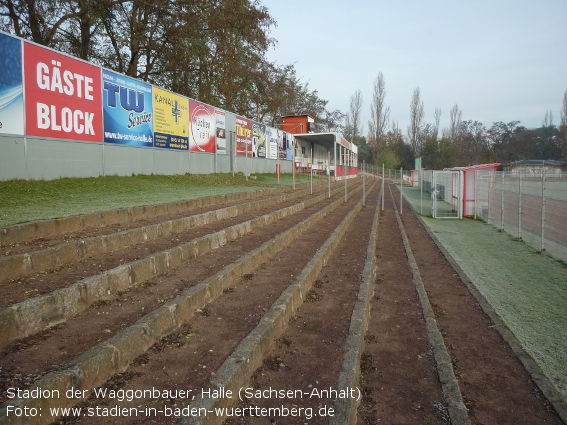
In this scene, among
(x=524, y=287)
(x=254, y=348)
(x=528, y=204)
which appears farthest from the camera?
(x=528, y=204)

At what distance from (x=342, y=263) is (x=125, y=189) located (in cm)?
625

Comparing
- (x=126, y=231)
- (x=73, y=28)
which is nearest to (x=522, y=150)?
(x=73, y=28)

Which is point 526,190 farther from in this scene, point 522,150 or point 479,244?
point 522,150

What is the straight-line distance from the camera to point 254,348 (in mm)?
3045

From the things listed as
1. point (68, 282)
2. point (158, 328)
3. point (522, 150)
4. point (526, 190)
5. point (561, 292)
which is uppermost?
point (522, 150)

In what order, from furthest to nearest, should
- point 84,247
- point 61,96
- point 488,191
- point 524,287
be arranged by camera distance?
point 488,191
point 61,96
point 524,287
point 84,247

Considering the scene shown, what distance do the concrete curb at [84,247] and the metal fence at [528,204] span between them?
22.8ft

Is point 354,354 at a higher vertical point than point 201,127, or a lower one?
lower

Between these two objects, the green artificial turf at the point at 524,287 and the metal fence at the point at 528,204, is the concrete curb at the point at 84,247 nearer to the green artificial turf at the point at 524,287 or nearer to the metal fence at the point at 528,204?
the green artificial turf at the point at 524,287

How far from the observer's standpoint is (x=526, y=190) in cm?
1037

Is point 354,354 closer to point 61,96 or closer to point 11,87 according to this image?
point 11,87

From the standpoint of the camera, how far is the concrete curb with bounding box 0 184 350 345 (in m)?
2.77

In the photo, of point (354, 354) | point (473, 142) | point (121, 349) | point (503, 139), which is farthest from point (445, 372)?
point (503, 139)

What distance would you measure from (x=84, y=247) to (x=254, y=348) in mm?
2553
